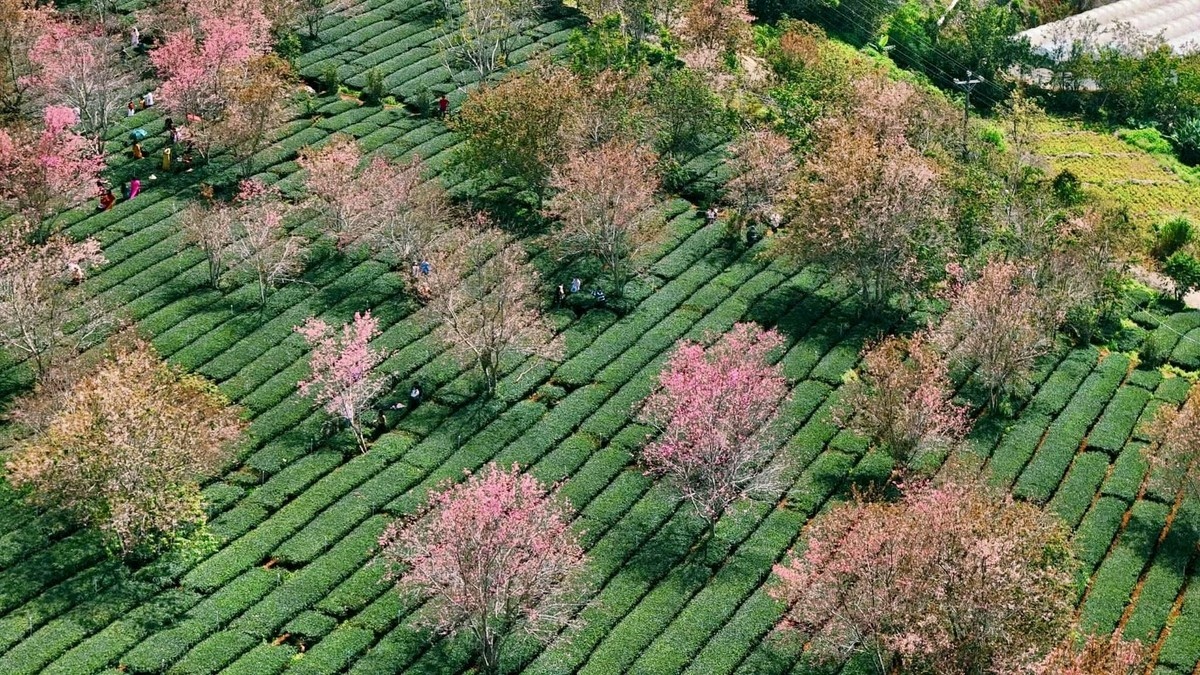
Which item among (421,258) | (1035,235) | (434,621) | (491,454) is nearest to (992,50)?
(1035,235)

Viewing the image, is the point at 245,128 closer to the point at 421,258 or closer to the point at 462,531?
the point at 421,258

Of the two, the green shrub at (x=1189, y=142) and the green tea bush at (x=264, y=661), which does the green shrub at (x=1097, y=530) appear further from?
the green shrub at (x=1189, y=142)

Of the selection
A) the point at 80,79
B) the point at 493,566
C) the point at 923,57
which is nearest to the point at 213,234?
the point at 80,79

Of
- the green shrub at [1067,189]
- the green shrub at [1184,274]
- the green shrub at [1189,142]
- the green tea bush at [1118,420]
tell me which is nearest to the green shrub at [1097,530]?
the green tea bush at [1118,420]

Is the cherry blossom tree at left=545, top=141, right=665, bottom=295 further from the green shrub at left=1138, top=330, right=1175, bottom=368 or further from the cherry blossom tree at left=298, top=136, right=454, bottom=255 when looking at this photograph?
the green shrub at left=1138, top=330, right=1175, bottom=368

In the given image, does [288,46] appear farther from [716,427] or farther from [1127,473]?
[1127,473]
